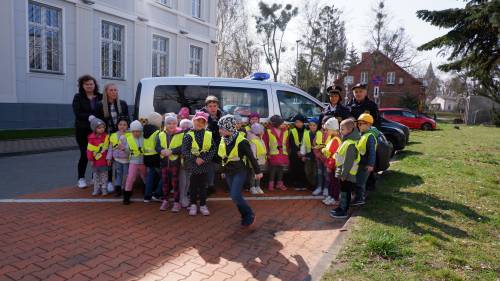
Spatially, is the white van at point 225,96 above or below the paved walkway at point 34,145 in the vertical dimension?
above

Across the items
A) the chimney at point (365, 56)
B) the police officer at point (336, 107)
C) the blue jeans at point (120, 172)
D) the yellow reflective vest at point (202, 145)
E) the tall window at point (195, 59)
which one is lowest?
the blue jeans at point (120, 172)

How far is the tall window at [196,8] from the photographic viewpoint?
21922 millimetres

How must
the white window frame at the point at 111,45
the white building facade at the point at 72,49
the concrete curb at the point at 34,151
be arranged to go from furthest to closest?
the white window frame at the point at 111,45, the white building facade at the point at 72,49, the concrete curb at the point at 34,151

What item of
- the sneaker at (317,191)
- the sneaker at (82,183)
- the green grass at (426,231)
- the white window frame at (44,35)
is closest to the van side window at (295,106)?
the sneaker at (317,191)

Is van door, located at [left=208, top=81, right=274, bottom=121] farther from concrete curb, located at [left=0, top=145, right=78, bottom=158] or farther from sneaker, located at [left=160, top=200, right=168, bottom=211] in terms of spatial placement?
concrete curb, located at [left=0, top=145, right=78, bottom=158]

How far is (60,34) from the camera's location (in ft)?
47.1

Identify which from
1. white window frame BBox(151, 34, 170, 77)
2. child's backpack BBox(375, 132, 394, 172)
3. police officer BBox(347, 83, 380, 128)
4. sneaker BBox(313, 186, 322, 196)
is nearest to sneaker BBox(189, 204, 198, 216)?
sneaker BBox(313, 186, 322, 196)

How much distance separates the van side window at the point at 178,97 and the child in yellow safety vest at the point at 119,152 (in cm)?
67

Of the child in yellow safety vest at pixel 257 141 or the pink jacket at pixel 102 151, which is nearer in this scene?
the pink jacket at pixel 102 151

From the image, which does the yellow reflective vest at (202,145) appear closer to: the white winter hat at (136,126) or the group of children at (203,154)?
the group of children at (203,154)

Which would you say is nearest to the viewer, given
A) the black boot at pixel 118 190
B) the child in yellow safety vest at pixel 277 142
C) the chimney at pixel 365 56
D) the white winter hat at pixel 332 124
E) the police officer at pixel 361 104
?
the white winter hat at pixel 332 124

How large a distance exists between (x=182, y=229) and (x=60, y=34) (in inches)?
505

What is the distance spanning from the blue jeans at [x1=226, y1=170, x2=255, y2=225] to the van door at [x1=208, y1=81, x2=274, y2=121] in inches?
80.5

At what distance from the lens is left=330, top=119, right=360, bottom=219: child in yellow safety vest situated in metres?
5.12
